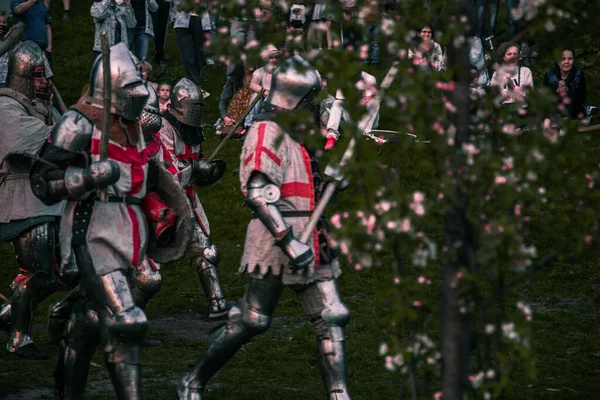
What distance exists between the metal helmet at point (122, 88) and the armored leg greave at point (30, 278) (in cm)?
216

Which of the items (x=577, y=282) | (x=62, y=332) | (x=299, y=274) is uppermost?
(x=299, y=274)

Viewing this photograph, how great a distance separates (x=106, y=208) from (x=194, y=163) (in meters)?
3.28

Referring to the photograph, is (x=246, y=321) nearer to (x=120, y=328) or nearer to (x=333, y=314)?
(x=333, y=314)

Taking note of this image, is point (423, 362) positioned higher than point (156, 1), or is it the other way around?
point (156, 1)

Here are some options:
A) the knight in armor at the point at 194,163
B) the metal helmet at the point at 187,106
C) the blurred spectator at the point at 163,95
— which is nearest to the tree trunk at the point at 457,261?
the knight in armor at the point at 194,163

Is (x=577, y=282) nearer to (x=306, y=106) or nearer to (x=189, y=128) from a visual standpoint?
(x=189, y=128)

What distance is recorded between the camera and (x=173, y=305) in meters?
10.6

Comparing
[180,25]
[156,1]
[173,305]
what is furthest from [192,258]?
[156,1]

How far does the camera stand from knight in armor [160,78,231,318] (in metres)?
9.42

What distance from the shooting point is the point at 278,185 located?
251 inches

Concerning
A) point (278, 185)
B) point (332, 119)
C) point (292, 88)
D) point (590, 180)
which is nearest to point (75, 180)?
point (278, 185)

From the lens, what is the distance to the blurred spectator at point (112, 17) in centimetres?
1460

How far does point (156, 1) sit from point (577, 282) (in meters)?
7.75

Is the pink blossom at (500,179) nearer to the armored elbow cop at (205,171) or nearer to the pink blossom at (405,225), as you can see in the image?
the pink blossom at (405,225)
